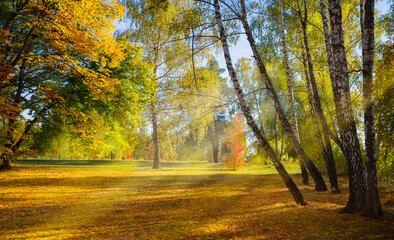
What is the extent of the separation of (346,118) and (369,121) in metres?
0.43

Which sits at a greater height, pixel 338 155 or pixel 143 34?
pixel 143 34

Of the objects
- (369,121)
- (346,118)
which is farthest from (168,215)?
(369,121)

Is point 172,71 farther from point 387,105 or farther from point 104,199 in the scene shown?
point 387,105

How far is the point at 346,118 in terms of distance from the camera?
→ 500 cm

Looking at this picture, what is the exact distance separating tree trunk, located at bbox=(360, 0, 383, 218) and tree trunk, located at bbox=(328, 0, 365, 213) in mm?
255

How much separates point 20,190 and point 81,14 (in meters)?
6.81

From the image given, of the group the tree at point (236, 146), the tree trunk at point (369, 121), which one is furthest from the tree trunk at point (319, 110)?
the tree at point (236, 146)

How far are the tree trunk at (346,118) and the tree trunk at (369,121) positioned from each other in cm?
25

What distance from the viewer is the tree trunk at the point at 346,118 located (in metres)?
4.98

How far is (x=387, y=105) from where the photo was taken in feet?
23.5

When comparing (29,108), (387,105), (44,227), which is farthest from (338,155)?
(29,108)

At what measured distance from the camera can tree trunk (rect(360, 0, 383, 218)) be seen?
4.61 metres

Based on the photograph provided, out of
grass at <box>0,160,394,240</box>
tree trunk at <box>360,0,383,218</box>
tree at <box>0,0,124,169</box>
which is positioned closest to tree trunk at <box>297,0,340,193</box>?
grass at <box>0,160,394,240</box>

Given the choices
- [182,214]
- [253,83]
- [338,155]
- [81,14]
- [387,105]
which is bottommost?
[182,214]
